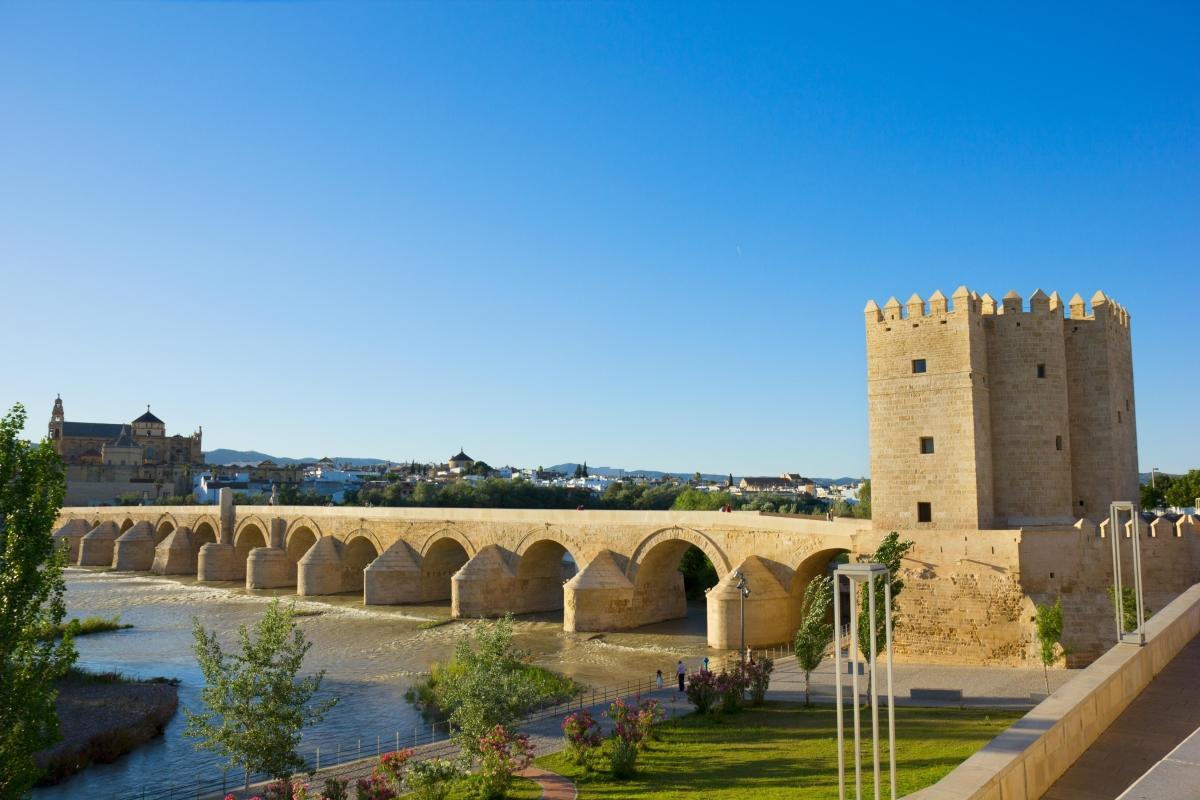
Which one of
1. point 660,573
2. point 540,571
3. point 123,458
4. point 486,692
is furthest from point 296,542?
point 123,458

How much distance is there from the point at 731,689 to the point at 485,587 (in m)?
18.5

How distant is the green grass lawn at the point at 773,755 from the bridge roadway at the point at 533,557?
7.41 metres

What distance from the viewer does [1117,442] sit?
2133cm

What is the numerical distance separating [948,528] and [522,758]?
12.0m

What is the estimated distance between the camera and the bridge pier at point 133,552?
186 feet

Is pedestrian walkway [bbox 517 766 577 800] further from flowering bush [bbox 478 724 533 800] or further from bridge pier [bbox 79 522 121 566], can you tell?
bridge pier [bbox 79 522 121 566]

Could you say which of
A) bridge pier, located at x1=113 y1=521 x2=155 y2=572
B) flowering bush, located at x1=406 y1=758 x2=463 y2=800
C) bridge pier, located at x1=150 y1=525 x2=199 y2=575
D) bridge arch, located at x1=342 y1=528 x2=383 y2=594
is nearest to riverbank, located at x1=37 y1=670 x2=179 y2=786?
flowering bush, located at x1=406 y1=758 x2=463 y2=800

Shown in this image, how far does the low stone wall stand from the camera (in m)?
4.41

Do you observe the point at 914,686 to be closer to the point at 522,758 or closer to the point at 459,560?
the point at 522,758

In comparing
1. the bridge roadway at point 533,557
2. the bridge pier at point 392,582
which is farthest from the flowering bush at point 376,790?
the bridge pier at point 392,582

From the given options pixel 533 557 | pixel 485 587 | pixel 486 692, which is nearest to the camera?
pixel 486 692

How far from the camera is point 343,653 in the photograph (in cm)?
2688

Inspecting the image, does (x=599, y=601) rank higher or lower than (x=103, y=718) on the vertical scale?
higher

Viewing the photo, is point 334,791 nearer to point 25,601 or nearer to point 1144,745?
point 25,601
